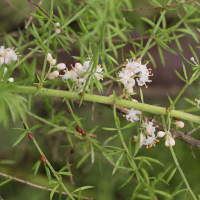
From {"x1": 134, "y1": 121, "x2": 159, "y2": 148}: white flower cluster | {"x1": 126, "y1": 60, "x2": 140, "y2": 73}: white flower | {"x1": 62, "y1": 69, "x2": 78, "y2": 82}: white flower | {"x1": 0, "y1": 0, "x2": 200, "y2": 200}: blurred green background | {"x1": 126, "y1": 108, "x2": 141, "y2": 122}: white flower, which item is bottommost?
{"x1": 0, "y1": 0, "x2": 200, "y2": 200}: blurred green background

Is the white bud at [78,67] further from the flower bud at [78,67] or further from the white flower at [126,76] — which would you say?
the white flower at [126,76]

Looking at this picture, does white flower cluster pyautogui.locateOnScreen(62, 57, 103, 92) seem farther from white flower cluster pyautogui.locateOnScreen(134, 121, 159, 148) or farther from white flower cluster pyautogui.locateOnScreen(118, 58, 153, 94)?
white flower cluster pyautogui.locateOnScreen(134, 121, 159, 148)

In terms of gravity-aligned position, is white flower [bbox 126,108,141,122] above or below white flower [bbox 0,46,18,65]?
below

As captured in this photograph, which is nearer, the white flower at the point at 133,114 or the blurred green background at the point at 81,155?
the white flower at the point at 133,114

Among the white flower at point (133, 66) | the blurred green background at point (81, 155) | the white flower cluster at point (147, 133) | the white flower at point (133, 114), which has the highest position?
the white flower at point (133, 66)

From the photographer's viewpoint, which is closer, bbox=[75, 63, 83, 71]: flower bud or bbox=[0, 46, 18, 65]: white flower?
bbox=[75, 63, 83, 71]: flower bud

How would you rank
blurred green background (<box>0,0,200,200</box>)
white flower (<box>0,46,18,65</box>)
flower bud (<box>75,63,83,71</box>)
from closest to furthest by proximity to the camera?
1. flower bud (<box>75,63,83,71</box>)
2. white flower (<box>0,46,18,65</box>)
3. blurred green background (<box>0,0,200,200</box>)

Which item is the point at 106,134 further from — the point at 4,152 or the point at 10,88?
the point at 10,88

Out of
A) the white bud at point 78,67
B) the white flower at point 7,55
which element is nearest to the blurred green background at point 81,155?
the white flower at point 7,55

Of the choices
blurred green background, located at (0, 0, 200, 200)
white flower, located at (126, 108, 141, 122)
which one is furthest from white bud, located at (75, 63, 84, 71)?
blurred green background, located at (0, 0, 200, 200)

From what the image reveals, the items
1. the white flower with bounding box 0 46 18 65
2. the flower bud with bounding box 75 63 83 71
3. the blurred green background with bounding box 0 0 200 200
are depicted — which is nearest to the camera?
the flower bud with bounding box 75 63 83 71

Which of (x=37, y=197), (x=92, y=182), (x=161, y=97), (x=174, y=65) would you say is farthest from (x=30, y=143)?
(x=174, y=65)
